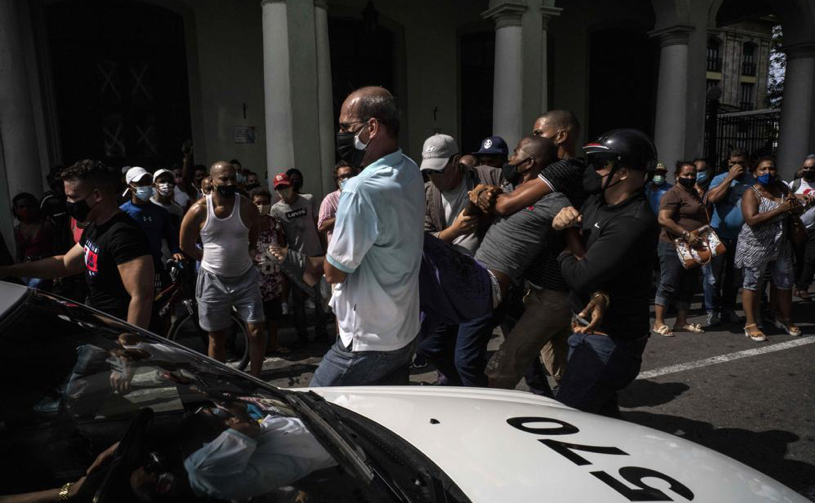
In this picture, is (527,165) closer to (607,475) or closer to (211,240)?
(607,475)

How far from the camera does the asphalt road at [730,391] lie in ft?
11.2

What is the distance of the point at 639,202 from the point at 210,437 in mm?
2051

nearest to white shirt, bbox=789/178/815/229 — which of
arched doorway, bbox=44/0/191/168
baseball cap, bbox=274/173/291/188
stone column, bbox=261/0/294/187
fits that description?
baseball cap, bbox=274/173/291/188

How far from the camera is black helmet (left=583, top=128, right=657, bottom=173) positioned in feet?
8.57

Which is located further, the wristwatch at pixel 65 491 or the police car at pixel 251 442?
the police car at pixel 251 442

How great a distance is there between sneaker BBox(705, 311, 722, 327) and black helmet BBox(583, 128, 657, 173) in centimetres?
434

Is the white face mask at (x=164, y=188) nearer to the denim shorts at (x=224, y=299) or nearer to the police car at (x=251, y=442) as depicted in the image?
the denim shorts at (x=224, y=299)

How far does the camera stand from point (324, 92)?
8148 mm

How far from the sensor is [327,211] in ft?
19.0

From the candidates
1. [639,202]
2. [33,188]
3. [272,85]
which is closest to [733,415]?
[639,202]

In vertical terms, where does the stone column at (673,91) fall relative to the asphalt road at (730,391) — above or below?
above

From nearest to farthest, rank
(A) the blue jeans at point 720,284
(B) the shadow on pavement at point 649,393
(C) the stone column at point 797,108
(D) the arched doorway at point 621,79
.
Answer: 1. (B) the shadow on pavement at point 649,393
2. (A) the blue jeans at point 720,284
3. (C) the stone column at point 797,108
4. (D) the arched doorway at point 621,79

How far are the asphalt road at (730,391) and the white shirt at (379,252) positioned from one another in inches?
88.2

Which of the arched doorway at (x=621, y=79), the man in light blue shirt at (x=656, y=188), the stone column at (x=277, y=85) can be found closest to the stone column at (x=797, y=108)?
the arched doorway at (x=621, y=79)
